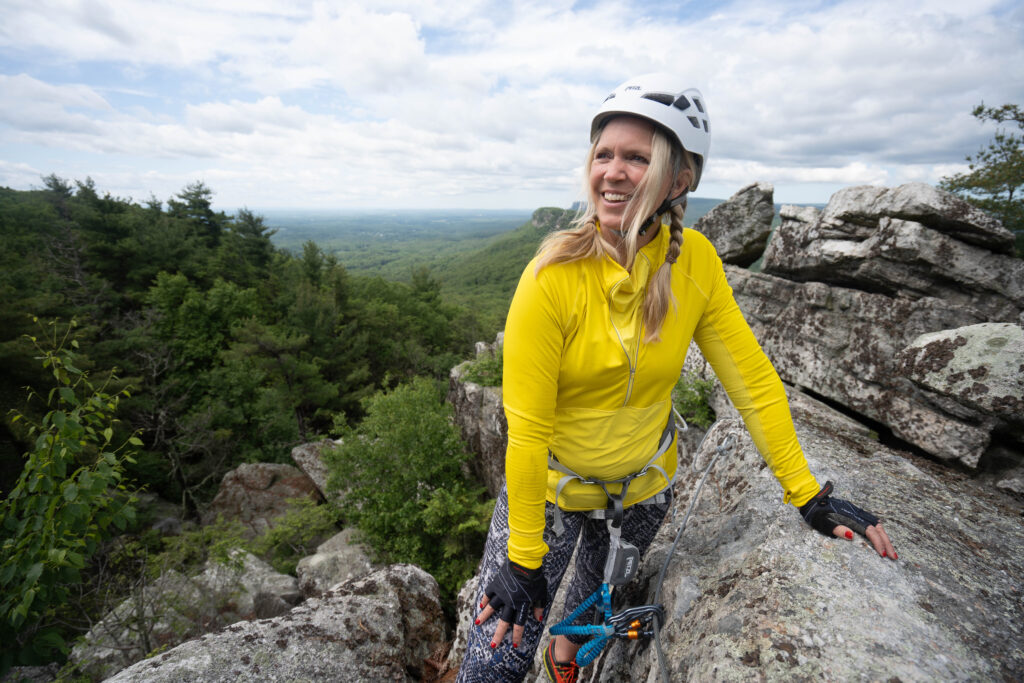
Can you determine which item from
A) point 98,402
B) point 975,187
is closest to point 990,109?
point 975,187

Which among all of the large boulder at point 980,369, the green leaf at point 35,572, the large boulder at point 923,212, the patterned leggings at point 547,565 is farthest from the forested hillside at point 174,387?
the large boulder at point 923,212

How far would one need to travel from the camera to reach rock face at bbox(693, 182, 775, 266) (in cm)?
867

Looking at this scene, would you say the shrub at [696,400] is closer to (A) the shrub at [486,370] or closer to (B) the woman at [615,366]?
(B) the woman at [615,366]

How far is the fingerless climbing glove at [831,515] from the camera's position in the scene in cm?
226

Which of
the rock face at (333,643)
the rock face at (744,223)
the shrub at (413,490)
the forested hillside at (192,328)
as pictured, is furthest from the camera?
the forested hillside at (192,328)

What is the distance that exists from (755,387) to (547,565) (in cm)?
156

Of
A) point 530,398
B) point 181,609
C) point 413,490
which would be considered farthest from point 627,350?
point 413,490

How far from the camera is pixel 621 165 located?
1.94 metres

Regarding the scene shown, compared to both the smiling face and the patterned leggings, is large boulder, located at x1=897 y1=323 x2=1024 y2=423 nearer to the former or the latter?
the patterned leggings

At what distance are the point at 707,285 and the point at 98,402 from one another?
4054mm

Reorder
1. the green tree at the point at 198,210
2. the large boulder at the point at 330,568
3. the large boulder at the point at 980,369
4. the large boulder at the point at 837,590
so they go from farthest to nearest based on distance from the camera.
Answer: the green tree at the point at 198,210 < the large boulder at the point at 330,568 < the large boulder at the point at 980,369 < the large boulder at the point at 837,590

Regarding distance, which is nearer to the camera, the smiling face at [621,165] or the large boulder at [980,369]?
the smiling face at [621,165]

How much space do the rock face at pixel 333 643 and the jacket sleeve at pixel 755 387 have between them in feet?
12.5

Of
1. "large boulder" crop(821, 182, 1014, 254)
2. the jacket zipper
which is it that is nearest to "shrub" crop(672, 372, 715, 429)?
"large boulder" crop(821, 182, 1014, 254)
